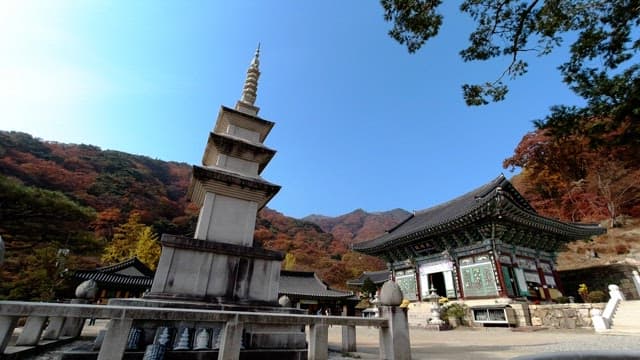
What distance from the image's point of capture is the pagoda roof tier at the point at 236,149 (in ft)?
26.9

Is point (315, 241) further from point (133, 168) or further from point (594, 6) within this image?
point (594, 6)

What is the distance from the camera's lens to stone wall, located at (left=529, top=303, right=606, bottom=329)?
1283 cm

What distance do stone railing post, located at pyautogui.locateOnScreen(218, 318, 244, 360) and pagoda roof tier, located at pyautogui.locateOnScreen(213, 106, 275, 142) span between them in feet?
21.3

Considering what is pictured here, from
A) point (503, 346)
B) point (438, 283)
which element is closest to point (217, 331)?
point (503, 346)

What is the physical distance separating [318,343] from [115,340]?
2.77 m

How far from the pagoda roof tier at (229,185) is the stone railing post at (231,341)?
4.06m

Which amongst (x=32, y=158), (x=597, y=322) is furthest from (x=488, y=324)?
(x=32, y=158)

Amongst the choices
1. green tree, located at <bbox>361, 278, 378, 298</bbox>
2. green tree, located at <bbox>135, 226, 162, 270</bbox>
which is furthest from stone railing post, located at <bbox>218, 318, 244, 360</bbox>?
green tree, located at <bbox>135, 226, 162, 270</bbox>

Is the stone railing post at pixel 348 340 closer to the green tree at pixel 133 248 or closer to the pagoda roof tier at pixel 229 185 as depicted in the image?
the pagoda roof tier at pixel 229 185

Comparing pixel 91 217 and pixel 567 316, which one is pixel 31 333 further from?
pixel 91 217

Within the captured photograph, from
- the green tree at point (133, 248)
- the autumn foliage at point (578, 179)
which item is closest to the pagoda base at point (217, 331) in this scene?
the autumn foliage at point (578, 179)

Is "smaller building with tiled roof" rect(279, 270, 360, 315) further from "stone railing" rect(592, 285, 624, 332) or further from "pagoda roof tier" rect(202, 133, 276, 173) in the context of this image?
"pagoda roof tier" rect(202, 133, 276, 173)

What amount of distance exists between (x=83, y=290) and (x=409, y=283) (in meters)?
18.9

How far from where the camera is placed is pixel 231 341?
396cm
